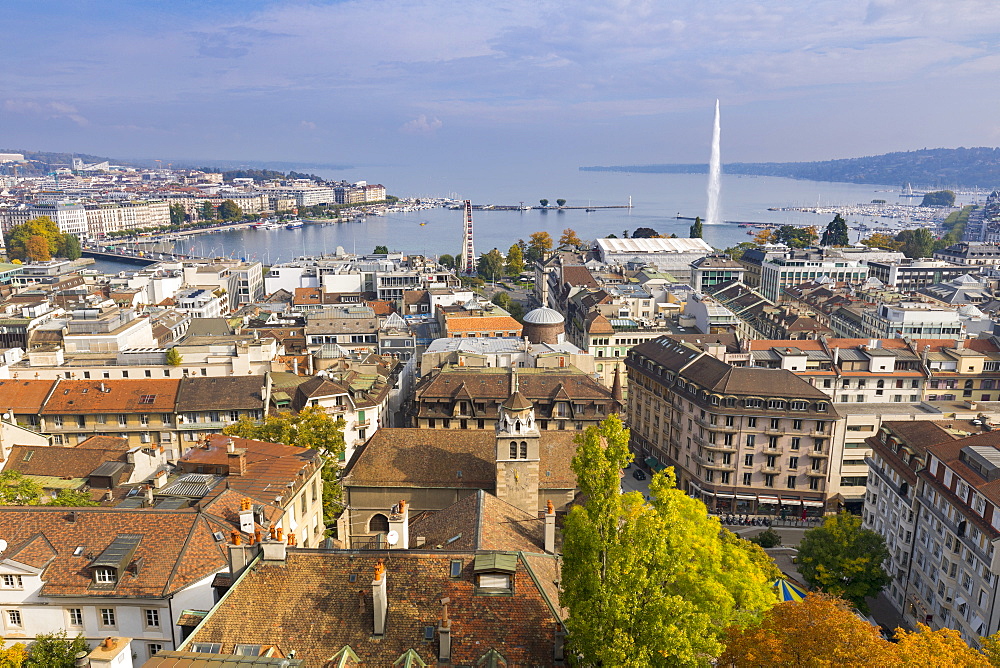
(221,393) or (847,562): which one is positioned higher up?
(221,393)

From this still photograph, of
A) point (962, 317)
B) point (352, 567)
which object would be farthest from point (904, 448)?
point (962, 317)

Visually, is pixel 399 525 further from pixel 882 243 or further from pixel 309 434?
pixel 882 243

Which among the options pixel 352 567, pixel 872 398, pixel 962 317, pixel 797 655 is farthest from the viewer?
pixel 962 317

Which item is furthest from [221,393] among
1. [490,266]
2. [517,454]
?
[490,266]

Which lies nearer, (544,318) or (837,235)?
(544,318)

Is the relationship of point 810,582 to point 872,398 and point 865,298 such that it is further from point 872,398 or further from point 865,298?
point 865,298

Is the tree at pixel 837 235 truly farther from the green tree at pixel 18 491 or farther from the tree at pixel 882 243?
the green tree at pixel 18 491

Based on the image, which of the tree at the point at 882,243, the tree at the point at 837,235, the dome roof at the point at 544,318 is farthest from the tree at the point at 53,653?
the tree at the point at 882,243
